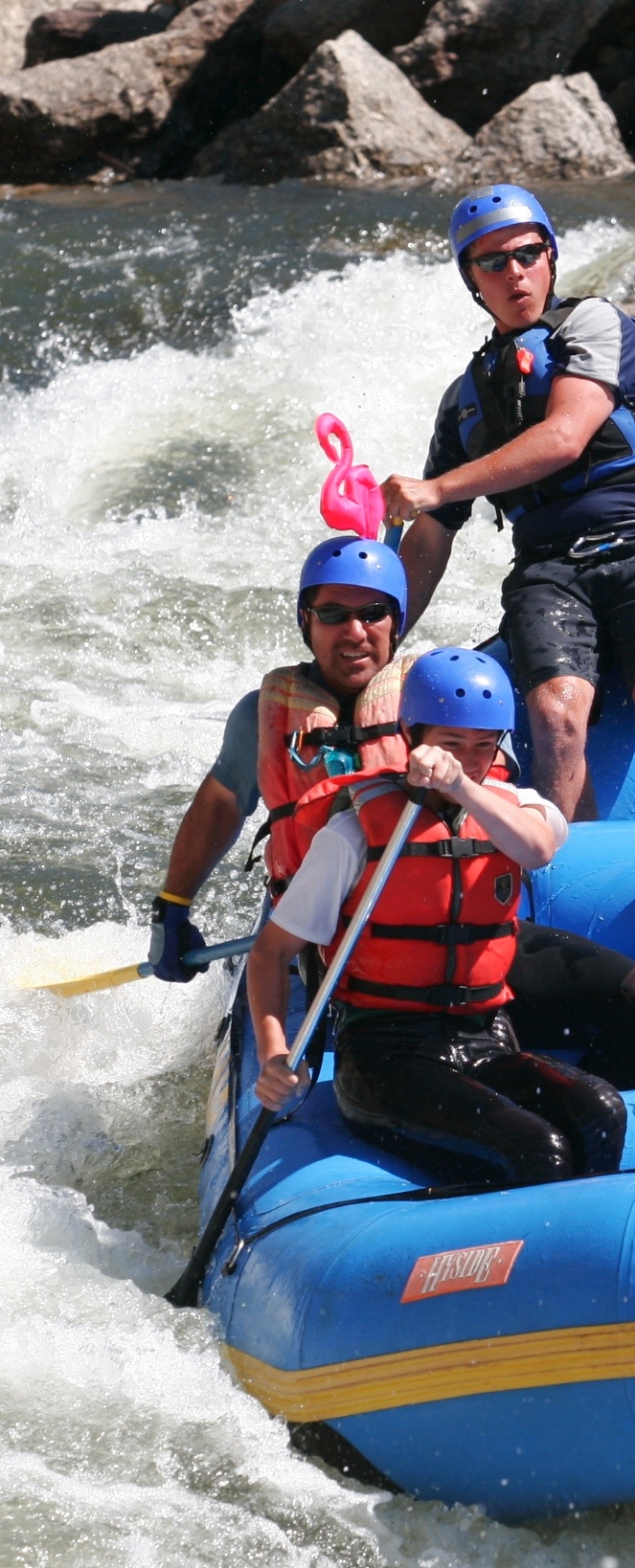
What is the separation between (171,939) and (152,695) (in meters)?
2.94

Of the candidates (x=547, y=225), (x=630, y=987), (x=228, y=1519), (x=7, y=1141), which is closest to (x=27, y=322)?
(x=547, y=225)

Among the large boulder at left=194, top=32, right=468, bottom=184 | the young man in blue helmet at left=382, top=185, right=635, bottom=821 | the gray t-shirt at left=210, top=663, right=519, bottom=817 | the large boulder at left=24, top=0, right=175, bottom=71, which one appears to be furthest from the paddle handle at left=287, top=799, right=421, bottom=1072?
the large boulder at left=24, top=0, right=175, bottom=71

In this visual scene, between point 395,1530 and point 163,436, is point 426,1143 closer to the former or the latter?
point 395,1530

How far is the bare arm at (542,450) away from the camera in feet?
12.1

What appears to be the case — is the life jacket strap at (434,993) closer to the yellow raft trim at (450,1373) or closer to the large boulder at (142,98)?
the yellow raft trim at (450,1373)

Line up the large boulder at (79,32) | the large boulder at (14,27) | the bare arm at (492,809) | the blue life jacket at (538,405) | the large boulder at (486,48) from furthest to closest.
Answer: the large boulder at (14,27) → the large boulder at (79,32) → the large boulder at (486,48) → the blue life jacket at (538,405) → the bare arm at (492,809)

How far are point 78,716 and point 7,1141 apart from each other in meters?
2.73

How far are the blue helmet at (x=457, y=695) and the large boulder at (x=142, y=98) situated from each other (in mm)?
10576

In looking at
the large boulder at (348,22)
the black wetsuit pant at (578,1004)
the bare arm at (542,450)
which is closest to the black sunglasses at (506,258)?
the bare arm at (542,450)

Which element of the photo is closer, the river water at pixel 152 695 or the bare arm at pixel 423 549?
the river water at pixel 152 695

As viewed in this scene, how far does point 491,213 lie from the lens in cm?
380

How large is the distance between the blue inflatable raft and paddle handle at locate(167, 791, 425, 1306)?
1.3 inches

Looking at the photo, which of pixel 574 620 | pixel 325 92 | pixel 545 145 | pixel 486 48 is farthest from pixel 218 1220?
pixel 486 48

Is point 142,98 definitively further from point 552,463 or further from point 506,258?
point 552,463
